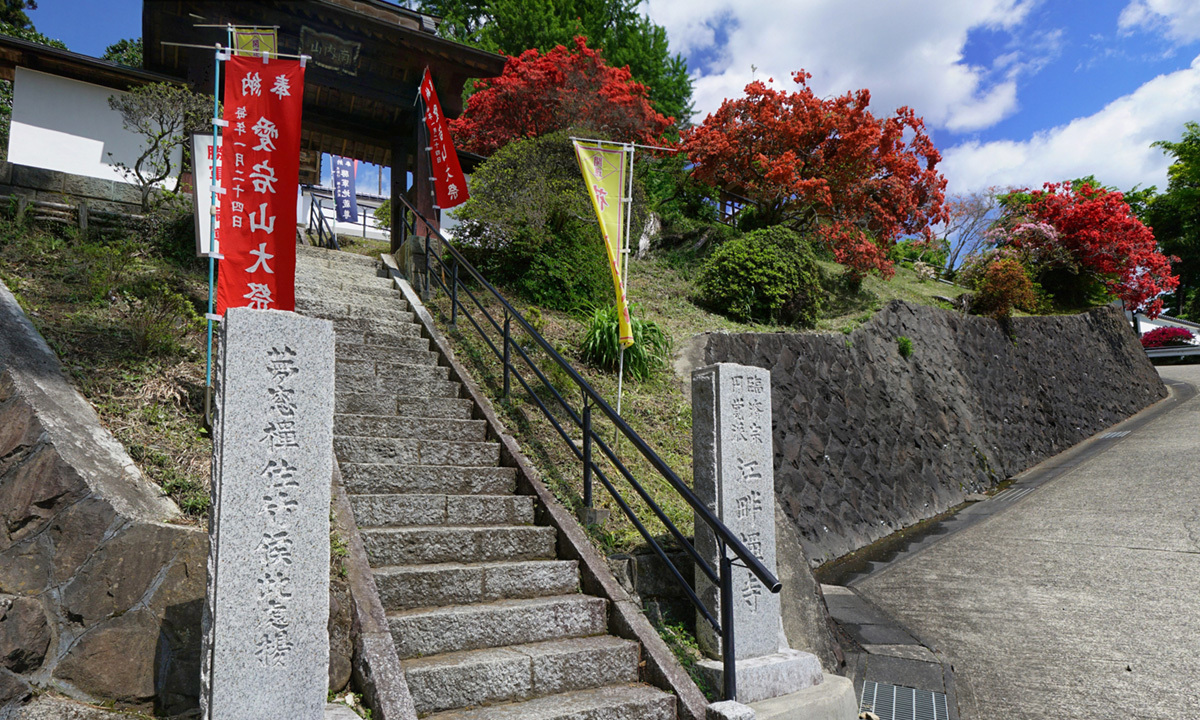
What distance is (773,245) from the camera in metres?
12.1

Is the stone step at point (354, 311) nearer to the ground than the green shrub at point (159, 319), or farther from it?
farther from it

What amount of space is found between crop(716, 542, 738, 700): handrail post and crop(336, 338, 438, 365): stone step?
151 inches

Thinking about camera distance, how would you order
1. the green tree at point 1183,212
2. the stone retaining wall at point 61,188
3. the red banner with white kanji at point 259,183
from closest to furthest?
the red banner with white kanji at point 259,183
the stone retaining wall at point 61,188
the green tree at point 1183,212

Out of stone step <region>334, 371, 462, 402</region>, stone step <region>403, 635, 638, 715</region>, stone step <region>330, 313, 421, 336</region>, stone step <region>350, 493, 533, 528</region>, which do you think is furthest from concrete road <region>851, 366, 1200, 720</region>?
stone step <region>330, 313, 421, 336</region>

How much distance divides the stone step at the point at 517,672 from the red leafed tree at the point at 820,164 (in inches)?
461

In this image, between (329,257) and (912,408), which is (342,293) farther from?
(912,408)

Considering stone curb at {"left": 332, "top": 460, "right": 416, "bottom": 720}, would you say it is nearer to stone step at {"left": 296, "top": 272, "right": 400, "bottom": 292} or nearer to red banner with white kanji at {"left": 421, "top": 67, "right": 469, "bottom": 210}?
stone step at {"left": 296, "top": 272, "right": 400, "bottom": 292}

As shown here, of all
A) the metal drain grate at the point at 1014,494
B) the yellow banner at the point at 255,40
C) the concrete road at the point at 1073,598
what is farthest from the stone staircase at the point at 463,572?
the metal drain grate at the point at 1014,494

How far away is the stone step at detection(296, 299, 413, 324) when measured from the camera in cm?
692

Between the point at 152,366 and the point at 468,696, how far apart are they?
3415 millimetres

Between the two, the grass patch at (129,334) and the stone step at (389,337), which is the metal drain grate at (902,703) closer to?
the grass patch at (129,334)

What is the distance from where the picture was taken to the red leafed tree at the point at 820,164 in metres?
14.1

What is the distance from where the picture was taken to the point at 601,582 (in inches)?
169

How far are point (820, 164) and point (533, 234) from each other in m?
7.97
